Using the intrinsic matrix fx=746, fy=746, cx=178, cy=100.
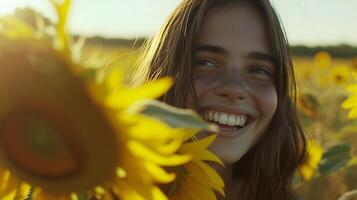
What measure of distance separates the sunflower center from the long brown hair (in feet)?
2.22

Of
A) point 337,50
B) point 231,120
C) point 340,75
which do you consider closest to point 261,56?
point 231,120

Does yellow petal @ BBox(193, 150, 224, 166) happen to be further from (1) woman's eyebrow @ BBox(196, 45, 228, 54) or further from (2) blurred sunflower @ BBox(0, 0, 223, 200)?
(1) woman's eyebrow @ BBox(196, 45, 228, 54)

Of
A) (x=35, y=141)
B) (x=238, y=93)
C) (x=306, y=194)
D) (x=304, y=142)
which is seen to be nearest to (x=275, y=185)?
(x=304, y=142)

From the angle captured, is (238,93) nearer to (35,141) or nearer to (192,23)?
(192,23)

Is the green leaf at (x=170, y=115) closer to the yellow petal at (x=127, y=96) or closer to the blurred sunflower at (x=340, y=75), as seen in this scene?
the yellow petal at (x=127, y=96)

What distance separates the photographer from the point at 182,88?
1.34 metres

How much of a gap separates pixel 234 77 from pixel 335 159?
686 millimetres

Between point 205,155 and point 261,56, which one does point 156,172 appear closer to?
point 205,155

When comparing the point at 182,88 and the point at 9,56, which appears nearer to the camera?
the point at 9,56

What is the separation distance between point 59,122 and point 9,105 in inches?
2.2

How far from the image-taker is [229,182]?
162cm

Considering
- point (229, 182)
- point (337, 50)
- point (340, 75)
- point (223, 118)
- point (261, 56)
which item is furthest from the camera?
point (337, 50)

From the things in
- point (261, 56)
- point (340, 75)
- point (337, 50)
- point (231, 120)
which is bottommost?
point (337, 50)

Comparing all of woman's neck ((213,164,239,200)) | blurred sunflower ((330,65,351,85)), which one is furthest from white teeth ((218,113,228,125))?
blurred sunflower ((330,65,351,85))
